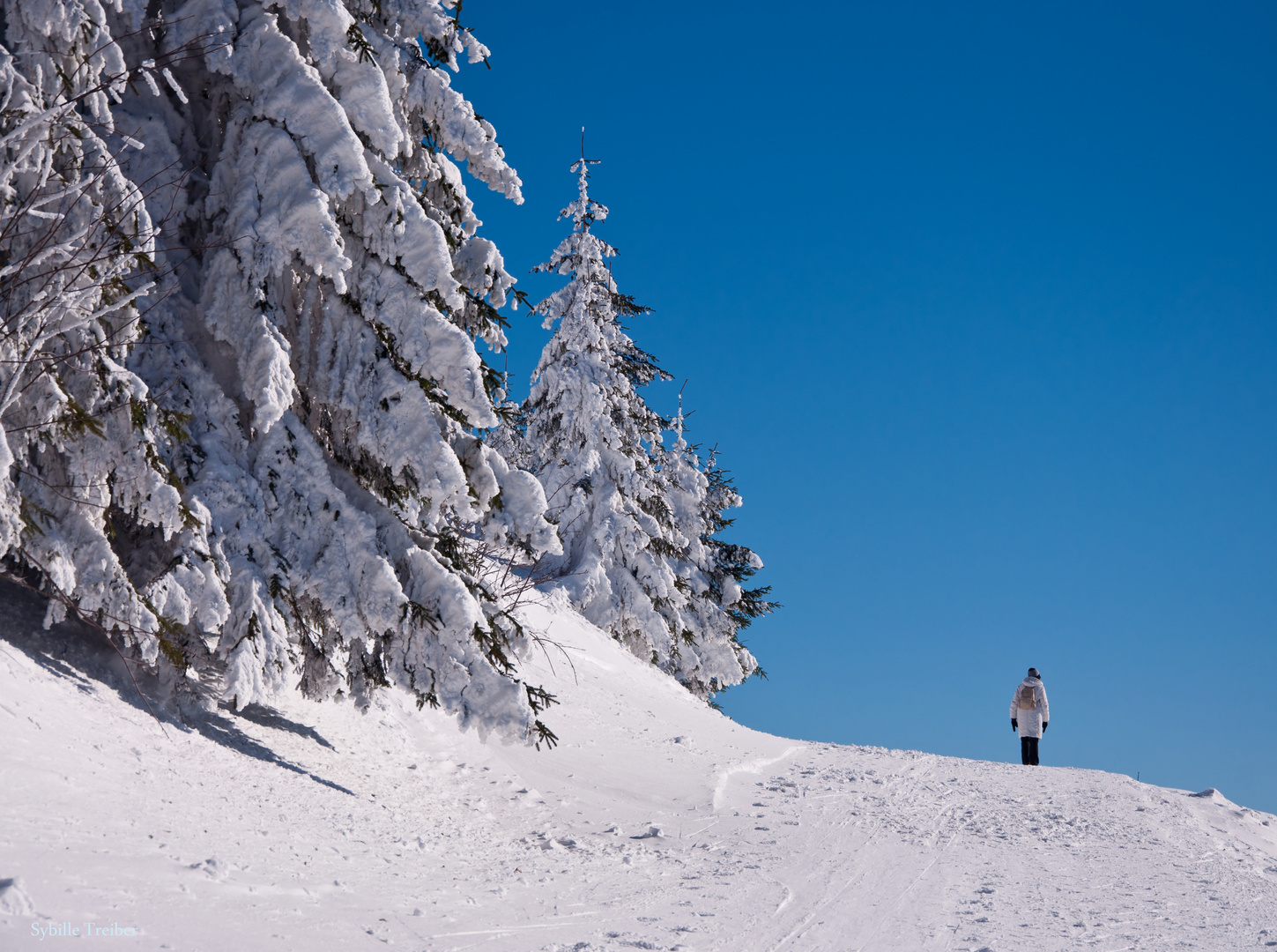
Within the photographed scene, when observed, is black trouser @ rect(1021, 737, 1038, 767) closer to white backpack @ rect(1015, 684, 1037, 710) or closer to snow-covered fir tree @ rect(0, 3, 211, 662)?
white backpack @ rect(1015, 684, 1037, 710)

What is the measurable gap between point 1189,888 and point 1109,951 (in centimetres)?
247

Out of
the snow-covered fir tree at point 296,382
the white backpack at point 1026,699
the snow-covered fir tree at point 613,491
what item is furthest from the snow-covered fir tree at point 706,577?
the snow-covered fir tree at point 296,382

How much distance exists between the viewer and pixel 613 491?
2297 cm

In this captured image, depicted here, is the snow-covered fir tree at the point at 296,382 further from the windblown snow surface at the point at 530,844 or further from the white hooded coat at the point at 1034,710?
the white hooded coat at the point at 1034,710

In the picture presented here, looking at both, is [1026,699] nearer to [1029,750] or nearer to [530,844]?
[1029,750]

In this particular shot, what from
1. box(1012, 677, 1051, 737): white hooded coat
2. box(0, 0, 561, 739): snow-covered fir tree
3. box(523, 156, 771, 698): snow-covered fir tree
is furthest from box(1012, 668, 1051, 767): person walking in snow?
box(0, 0, 561, 739): snow-covered fir tree

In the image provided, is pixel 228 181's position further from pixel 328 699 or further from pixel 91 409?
pixel 328 699

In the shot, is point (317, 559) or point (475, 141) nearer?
point (317, 559)

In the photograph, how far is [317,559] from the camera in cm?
800

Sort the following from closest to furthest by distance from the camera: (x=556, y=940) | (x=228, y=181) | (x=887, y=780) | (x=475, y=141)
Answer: (x=556, y=940), (x=228, y=181), (x=475, y=141), (x=887, y=780)

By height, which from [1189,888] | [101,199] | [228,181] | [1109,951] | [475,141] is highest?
[475,141]


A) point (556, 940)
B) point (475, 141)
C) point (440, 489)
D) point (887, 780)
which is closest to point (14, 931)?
point (556, 940)

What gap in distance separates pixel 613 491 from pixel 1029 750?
11144mm

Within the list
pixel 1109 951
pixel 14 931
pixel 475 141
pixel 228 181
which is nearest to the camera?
pixel 14 931
